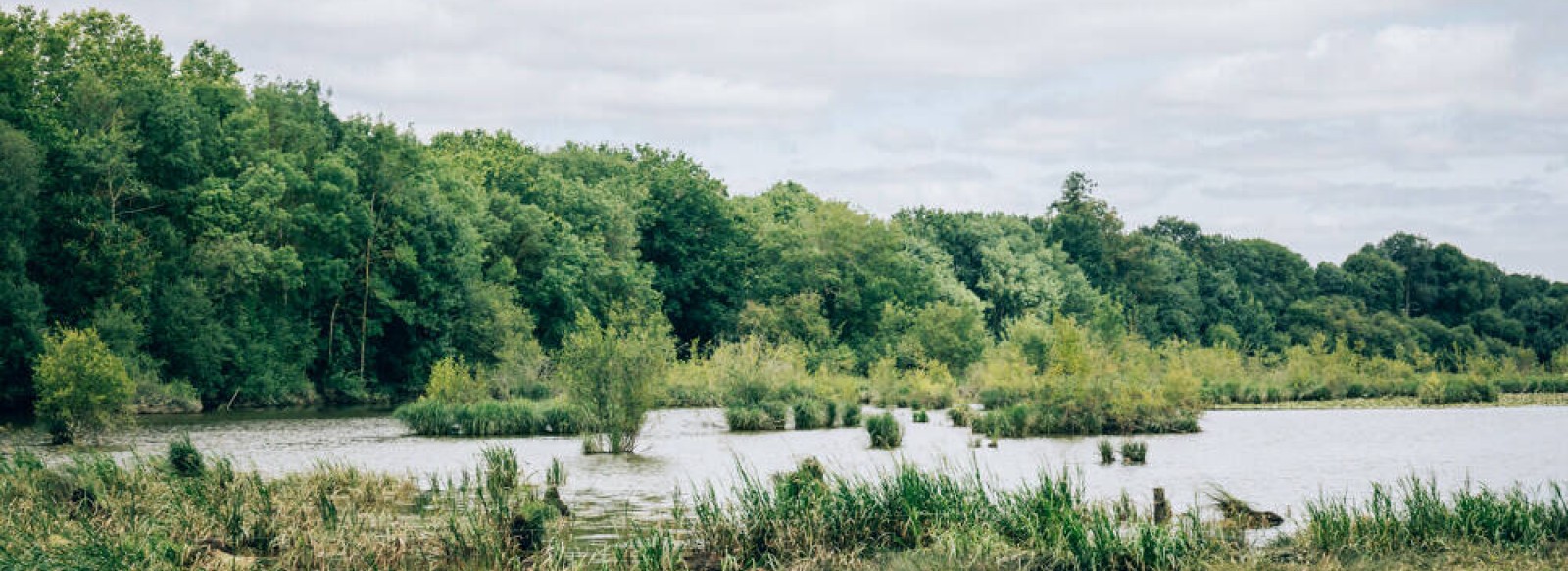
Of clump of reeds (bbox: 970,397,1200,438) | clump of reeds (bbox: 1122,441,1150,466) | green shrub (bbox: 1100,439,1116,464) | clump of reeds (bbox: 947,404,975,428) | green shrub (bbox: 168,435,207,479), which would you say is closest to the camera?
green shrub (bbox: 168,435,207,479)

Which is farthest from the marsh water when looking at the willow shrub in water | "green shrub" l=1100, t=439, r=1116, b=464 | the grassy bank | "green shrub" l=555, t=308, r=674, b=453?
the grassy bank

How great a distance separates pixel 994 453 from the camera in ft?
104

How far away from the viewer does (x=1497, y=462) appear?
94.0 ft

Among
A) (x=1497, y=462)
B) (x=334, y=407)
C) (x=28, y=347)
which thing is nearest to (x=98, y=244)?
(x=28, y=347)

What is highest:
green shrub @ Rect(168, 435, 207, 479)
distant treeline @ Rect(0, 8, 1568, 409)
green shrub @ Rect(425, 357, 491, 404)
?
distant treeline @ Rect(0, 8, 1568, 409)

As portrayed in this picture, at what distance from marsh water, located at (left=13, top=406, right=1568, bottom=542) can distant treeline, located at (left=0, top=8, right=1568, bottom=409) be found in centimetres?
673

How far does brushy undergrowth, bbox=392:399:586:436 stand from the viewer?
40312mm

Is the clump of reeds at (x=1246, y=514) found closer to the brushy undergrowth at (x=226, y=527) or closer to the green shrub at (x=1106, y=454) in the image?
the brushy undergrowth at (x=226, y=527)

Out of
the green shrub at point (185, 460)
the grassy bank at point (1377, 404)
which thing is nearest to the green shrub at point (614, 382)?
the green shrub at point (185, 460)

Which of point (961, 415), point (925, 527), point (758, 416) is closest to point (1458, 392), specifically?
point (961, 415)

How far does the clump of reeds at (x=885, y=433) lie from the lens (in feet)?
112

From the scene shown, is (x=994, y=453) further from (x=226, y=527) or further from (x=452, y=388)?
(x=226, y=527)

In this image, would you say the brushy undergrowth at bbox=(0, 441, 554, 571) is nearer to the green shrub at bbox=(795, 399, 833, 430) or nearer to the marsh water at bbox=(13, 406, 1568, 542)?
the marsh water at bbox=(13, 406, 1568, 542)

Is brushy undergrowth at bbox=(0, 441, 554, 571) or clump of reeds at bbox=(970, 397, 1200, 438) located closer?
brushy undergrowth at bbox=(0, 441, 554, 571)
